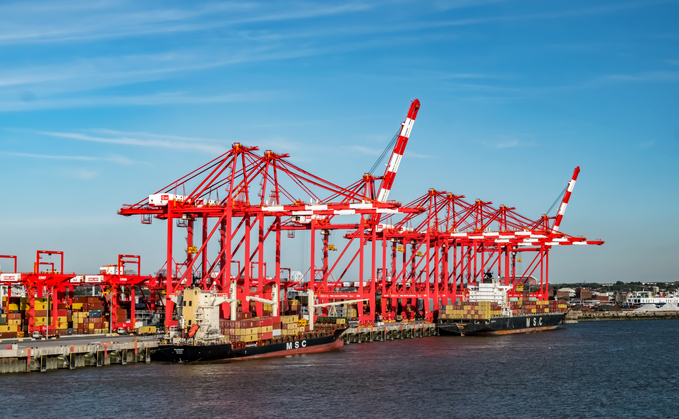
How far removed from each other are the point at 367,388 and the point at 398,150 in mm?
47147

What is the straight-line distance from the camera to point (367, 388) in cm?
4794

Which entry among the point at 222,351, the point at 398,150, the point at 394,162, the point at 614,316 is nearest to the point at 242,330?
the point at 222,351

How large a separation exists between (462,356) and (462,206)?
157ft

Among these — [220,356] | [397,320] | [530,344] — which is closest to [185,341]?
[220,356]

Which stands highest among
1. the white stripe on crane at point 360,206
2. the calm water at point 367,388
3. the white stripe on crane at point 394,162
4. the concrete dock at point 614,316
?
the white stripe on crane at point 394,162

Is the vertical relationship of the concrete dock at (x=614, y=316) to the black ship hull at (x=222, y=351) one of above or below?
below

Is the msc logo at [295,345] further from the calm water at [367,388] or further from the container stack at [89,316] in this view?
the container stack at [89,316]

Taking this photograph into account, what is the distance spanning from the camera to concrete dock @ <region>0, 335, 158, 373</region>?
50.2 meters

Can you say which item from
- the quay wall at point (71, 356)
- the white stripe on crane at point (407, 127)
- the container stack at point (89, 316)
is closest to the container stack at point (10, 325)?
the container stack at point (89, 316)

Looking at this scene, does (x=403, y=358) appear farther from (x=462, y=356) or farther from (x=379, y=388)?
(x=379, y=388)

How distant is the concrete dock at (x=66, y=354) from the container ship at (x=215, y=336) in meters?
1.72

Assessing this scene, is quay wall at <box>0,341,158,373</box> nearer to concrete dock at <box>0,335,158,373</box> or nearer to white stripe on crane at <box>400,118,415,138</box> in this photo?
concrete dock at <box>0,335,158,373</box>

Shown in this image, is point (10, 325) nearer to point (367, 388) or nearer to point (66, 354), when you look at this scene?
point (66, 354)

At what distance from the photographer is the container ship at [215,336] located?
57.2m
